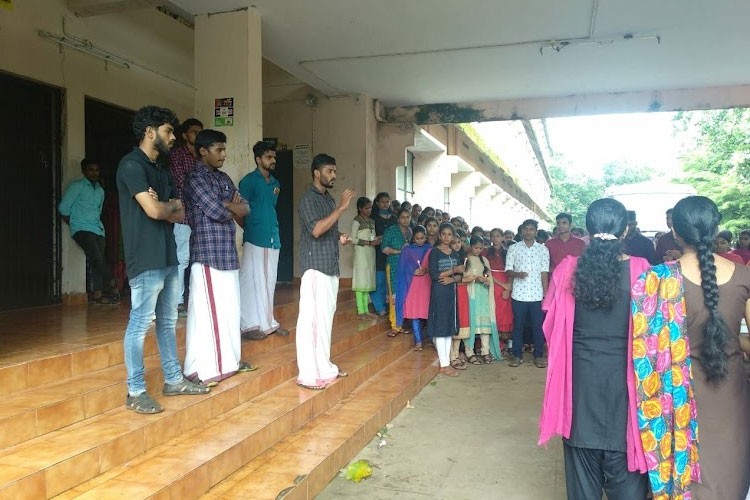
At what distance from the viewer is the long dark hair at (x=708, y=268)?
7.13 ft

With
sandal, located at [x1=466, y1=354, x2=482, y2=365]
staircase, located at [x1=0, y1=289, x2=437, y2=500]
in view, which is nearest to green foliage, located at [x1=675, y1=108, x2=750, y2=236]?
sandal, located at [x1=466, y1=354, x2=482, y2=365]

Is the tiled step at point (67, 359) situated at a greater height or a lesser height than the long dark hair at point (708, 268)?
lesser

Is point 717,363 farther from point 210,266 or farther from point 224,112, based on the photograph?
point 224,112

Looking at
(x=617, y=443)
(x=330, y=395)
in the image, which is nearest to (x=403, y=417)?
(x=330, y=395)

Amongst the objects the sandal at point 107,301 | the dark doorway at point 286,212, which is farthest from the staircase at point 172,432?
the dark doorway at point 286,212

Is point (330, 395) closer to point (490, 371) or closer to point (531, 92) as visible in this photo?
point (490, 371)

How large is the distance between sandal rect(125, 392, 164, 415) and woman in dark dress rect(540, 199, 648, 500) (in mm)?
2093

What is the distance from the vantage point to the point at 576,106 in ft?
28.1

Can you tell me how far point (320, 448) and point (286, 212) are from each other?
570 centimetres

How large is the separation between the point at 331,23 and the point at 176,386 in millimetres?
3998

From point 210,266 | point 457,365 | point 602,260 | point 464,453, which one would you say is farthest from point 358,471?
point 457,365

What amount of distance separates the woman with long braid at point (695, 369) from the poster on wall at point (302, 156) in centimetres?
690

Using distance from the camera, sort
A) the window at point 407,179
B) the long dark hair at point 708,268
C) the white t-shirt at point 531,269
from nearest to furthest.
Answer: the long dark hair at point 708,268 → the white t-shirt at point 531,269 → the window at point 407,179

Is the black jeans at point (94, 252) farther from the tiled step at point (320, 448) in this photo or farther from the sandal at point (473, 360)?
the sandal at point (473, 360)
